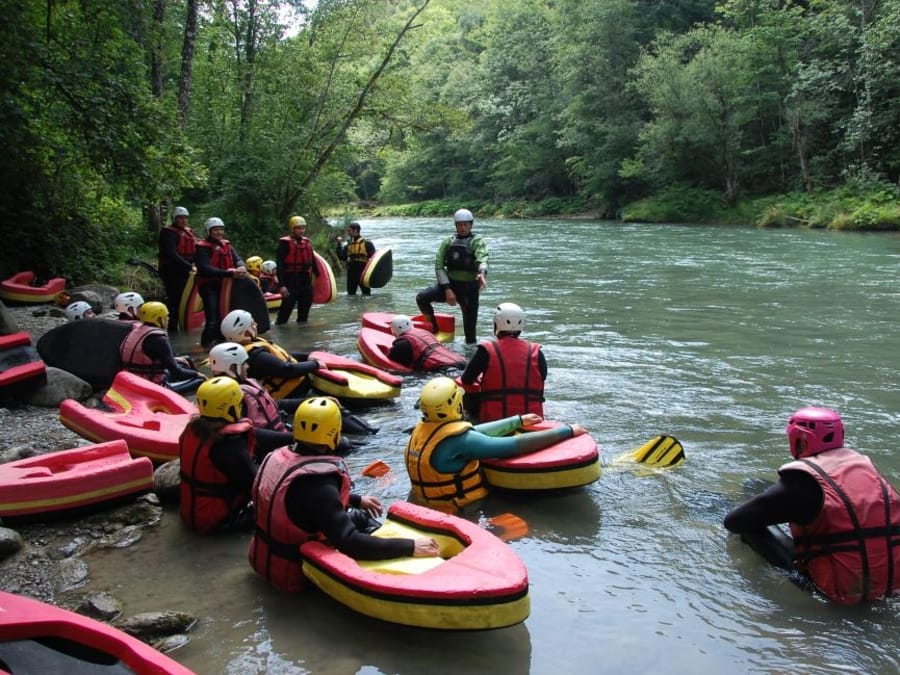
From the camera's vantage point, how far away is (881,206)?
25578 mm

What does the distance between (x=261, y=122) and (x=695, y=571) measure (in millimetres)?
16484

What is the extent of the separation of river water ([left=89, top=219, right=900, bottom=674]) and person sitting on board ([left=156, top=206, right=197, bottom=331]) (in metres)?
1.55

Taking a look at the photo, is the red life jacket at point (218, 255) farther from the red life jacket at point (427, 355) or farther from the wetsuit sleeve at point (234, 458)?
the wetsuit sleeve at point (234, 458)

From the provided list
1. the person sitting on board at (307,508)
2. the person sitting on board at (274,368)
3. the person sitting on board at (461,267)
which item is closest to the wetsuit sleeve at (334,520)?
the person sitting on board at (307,508)

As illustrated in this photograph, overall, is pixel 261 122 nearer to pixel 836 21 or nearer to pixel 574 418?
pixel 574 418

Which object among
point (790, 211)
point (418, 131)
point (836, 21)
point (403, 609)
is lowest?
point (403, 609)

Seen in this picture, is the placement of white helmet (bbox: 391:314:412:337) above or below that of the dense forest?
below

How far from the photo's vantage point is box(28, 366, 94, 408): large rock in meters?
6.75

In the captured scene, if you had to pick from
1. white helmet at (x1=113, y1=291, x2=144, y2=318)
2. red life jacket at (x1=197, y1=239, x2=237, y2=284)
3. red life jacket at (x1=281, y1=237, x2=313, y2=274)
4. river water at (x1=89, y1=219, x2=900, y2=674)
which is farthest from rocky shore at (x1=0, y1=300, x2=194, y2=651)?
red life jacket at (x1=281, y1=237, x2=313, y2=274)

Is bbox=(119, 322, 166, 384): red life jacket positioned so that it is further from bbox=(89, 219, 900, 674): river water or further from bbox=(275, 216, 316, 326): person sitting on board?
bbox=(275, 216, 316, 326): person sitting on board

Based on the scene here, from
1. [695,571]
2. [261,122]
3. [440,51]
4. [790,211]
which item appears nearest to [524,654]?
[695,571]

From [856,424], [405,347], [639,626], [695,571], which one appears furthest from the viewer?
[405,347]

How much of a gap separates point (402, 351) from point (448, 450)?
3.61 m

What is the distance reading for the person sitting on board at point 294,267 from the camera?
35.5ft
